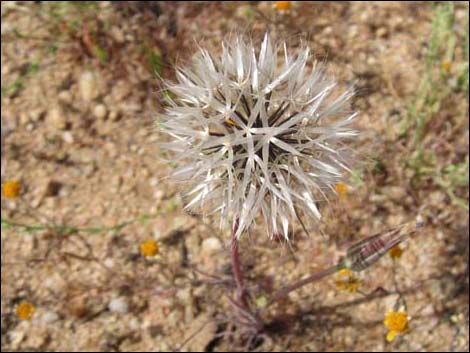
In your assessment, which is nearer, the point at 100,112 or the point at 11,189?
the point at 11,189

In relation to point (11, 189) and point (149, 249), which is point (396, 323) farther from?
point (11, 189)

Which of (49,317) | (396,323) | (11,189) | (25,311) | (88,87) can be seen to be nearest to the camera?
(396,323)

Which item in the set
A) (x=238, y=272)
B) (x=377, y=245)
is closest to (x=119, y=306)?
(x=238, y=272)

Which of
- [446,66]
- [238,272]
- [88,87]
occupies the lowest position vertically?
[238,272]

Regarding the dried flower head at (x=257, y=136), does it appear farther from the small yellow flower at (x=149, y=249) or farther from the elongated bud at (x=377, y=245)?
the small yellow flower at (x=149, y=249)

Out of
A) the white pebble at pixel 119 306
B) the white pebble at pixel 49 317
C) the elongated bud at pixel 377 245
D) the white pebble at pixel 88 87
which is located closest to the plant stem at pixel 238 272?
the elongated bud at pixel 377 245

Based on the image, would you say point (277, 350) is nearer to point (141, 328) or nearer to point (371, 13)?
point (141, 328)

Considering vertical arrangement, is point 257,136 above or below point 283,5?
below

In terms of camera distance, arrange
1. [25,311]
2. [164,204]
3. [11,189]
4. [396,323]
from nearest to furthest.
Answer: [396,323] → [25,311] → [11,189] → [164,204]
